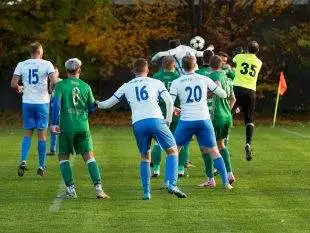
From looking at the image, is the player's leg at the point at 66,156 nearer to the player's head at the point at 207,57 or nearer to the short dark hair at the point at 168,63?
the short dark hair at the point at 168,63

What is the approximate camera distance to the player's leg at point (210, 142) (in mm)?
15090

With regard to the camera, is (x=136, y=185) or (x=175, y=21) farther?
(x=175, y=21)

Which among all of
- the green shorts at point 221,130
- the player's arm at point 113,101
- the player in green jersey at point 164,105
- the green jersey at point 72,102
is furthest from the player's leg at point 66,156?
the green shorts at point 221,130

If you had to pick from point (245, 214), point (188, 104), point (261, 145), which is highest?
point (188, 104)

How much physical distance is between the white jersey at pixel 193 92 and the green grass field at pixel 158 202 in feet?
3.72

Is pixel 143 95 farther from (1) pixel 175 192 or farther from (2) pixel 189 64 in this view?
(1) pixel 175 192

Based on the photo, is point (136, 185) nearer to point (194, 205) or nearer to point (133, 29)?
point (194, 205)

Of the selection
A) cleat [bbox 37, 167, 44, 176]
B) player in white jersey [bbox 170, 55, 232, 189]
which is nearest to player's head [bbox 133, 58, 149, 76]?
player in white jersey [bbox 170, 55, 232, 189]

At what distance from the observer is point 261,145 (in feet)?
82.7

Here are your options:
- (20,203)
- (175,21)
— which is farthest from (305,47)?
(20,203)

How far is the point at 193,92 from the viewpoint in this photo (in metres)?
15.0

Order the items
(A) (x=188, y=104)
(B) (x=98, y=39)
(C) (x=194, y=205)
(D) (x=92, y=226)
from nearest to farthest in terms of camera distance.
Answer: (D) (x=92, y=226)
(C) (x=194, y=205)
(A) (x=188, y=104)
(B) (x=98, y=39)

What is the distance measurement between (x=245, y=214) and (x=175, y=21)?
27555mm

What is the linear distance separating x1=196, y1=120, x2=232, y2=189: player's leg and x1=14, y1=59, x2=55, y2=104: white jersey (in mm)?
3449
